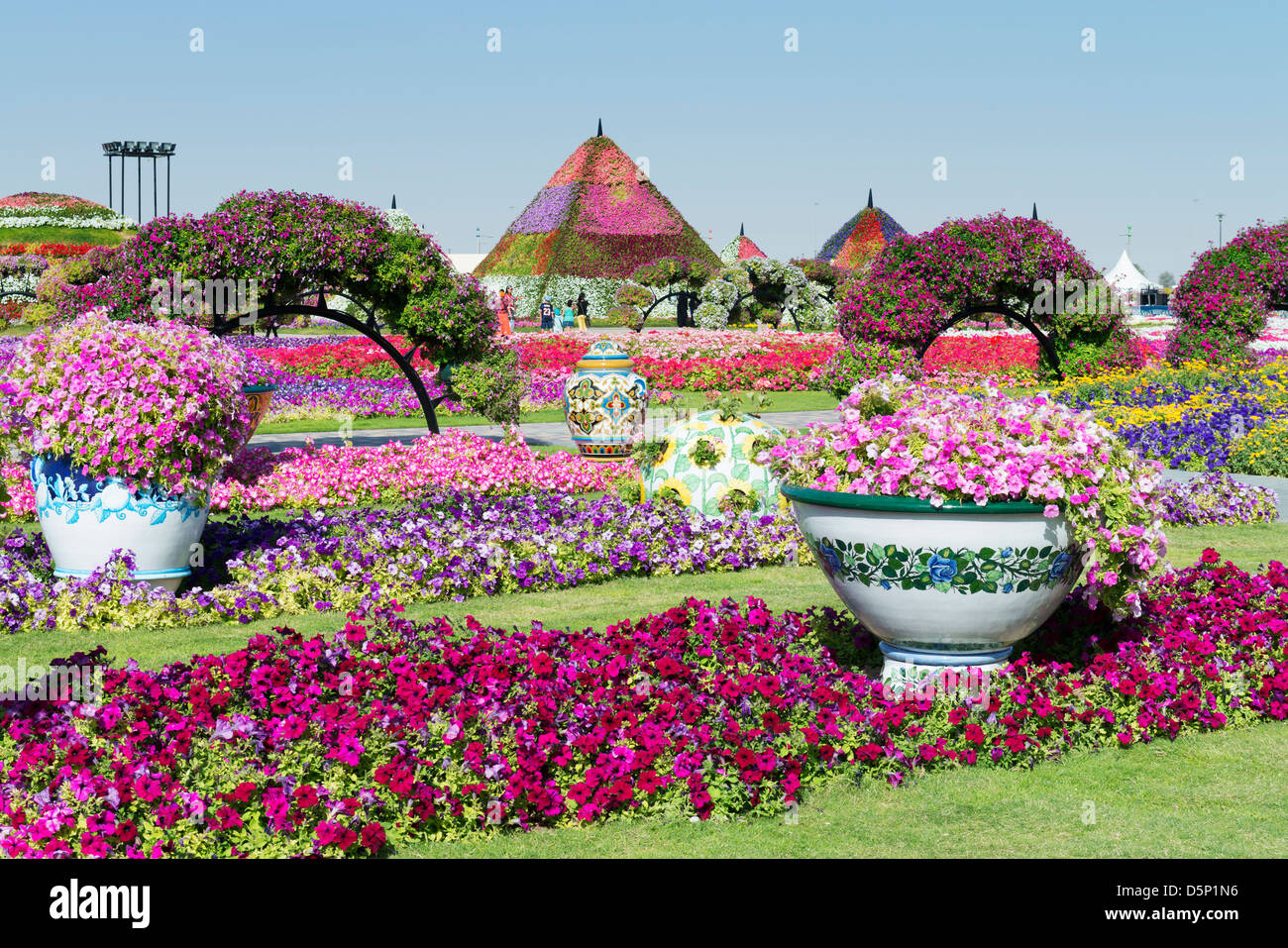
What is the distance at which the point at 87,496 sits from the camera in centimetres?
772

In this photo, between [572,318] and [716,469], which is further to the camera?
[572,318]

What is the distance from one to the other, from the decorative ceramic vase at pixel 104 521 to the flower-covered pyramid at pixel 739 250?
56.2m

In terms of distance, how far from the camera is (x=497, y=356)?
15.1 meters

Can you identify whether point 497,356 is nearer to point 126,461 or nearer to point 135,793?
point 126,461

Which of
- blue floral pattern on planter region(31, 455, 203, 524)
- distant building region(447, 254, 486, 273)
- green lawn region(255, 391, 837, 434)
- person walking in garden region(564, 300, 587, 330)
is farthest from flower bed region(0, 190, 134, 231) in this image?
blue floral pattern on planter region(31, 455, 203, 524)

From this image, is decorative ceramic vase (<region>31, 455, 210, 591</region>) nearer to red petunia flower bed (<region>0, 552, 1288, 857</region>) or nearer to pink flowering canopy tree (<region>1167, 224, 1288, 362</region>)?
red petunia flower bed (<region>0, 552, 1288, 857</region>)

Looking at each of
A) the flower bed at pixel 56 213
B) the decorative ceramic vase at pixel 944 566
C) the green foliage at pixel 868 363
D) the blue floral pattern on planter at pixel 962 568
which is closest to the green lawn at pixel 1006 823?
the decorative ceramic vase at pixel 944 566

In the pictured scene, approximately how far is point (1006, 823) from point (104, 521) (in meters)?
5.54

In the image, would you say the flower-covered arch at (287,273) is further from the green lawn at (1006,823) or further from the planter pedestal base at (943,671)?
the green lawn at (1006,823)

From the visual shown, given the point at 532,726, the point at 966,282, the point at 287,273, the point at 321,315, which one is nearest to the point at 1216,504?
the point at 966,282

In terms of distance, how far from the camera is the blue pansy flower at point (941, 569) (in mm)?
5355

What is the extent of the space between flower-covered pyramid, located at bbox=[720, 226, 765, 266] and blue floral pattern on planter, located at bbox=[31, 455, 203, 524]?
5627 centimetres

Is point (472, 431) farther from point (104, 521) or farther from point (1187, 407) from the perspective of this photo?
point (104, 521)
